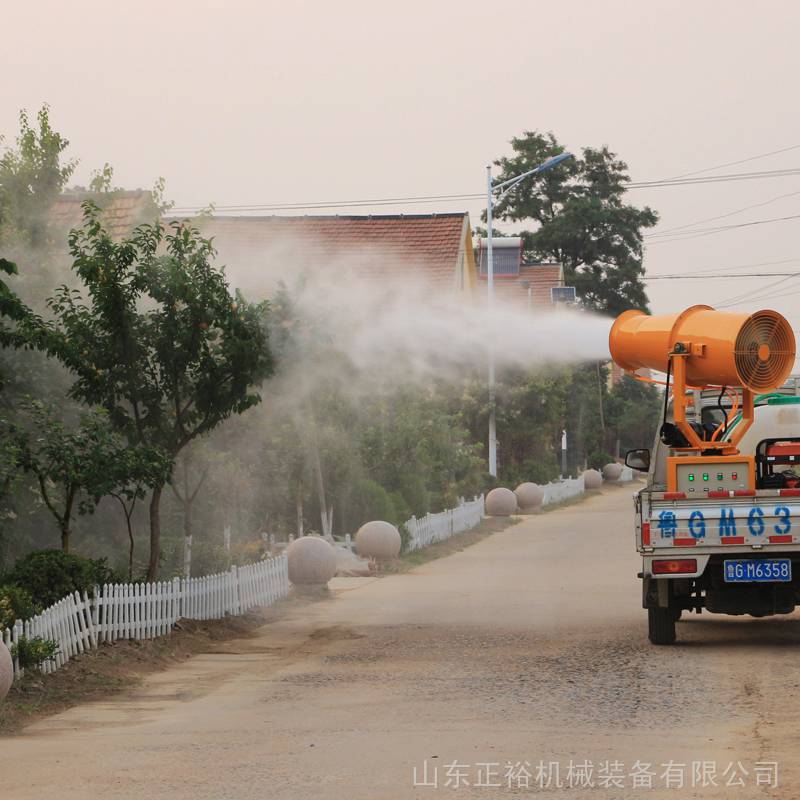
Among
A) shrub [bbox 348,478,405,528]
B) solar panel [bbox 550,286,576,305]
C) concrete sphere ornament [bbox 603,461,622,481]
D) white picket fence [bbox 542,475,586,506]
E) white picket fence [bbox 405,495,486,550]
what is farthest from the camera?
concrete sphere ornament [bbox 603,461,622,481]

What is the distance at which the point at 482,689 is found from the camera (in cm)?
1138

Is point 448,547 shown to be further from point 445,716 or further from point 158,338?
point 445,716

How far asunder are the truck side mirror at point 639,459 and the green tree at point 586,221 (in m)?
63.5

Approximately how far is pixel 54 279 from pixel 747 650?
9859 mm

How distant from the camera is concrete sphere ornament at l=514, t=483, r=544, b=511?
1596 inches

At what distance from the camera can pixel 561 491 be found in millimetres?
47906

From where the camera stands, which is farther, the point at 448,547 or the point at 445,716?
the point at 448,547

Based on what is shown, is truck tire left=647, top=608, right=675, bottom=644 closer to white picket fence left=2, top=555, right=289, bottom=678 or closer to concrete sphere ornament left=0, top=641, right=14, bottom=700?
white picket fence left=2, top=555, right=289, bottom=678

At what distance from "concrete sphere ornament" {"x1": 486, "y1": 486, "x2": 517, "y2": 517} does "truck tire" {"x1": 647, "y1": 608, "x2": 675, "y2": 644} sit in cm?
2349

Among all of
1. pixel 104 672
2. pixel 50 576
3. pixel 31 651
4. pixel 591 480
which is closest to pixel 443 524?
pixel 50 576

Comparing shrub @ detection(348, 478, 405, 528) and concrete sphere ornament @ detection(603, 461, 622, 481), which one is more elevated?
shrub @ detection(348, 478, 405, 528)

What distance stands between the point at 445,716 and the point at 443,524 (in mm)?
19777

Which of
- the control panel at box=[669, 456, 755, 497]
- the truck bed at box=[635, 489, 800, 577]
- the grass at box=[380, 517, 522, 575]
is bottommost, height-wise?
the grass at box=[380, 517, 522, 575]

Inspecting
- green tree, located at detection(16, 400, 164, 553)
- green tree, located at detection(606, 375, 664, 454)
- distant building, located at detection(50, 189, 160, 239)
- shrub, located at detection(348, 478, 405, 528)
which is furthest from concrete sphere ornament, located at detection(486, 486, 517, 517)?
green tree, located at detection(606, 375, 664, 454)
